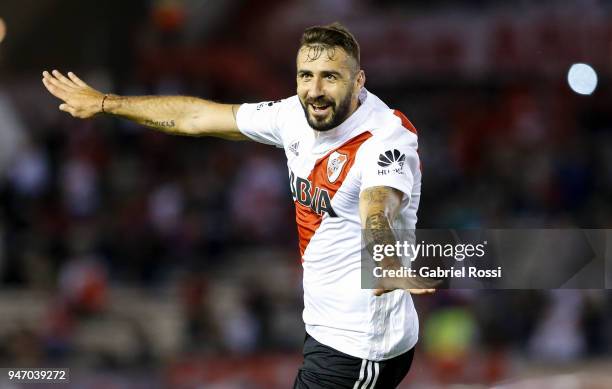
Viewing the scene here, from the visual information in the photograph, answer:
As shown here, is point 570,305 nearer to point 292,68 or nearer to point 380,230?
point 292,68

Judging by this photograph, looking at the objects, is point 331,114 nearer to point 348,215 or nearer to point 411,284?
point 348,215

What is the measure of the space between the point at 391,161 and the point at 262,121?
100 centimetres

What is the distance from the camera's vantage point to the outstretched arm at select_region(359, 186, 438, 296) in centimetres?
529

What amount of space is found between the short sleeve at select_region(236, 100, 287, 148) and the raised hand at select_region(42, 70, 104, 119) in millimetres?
845

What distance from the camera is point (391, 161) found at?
5.64 m

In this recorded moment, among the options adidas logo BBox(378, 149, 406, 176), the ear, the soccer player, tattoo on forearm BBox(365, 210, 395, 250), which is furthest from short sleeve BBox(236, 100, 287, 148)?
tattoo on forearm BBox(365, 210, 395, 250)

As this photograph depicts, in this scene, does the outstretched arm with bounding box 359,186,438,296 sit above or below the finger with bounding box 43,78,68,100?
below

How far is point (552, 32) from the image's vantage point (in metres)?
16.8

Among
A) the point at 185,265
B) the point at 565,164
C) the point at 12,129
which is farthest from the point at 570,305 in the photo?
the point at 12,129

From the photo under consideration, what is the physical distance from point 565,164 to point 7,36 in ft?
30.0

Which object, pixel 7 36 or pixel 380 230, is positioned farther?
pixel 7 36

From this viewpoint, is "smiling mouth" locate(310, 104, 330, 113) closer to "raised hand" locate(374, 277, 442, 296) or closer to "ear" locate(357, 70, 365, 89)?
"ear" locate(357, 70, 365, 89)

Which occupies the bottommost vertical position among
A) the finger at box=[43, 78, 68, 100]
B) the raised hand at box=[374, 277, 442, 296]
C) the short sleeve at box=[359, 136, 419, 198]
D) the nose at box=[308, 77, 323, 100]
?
the raised hand at box=[374, 277, 442, 296]

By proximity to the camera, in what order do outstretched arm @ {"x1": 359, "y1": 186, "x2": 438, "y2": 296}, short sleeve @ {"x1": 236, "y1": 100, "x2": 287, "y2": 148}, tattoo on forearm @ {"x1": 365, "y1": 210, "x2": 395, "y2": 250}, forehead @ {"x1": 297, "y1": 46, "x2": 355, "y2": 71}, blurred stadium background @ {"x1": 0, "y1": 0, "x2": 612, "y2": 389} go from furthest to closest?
blurred stadium background @ {"x1": 0, "y1": 0, "x2": 612, "y2": 389}, short sleeve @ {"x1": 236, "y1": 100, "x2": 287, "y2": 148}, forehead @ {"x1": 297, "y1": 46, "x2": 355, "y2": 71}, tattoo on forearm @ {"x1": 365, "y1": 210, "x2": 395, "y2": 250}, outstretched arm @ {"x1": 359, "y1": 186, "x2": 438, "y2": 296}
